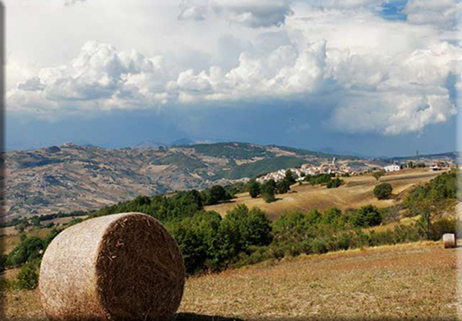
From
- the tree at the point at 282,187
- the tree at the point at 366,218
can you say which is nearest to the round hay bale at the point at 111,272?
the tree at the point at 366,218

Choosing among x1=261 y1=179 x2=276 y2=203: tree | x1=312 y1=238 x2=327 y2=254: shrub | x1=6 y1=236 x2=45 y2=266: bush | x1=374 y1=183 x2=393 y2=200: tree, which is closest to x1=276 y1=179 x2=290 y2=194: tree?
x1=261 y1=179 x2=276 y2=203: tree

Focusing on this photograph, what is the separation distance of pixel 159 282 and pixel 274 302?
4.15 m

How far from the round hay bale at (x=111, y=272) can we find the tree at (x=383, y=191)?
310ft

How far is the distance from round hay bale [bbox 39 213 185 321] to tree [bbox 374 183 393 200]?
94.4 metres

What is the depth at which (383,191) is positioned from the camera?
103 meters

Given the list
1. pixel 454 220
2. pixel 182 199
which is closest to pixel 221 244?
pixel 454 220

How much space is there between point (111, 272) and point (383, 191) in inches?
3824

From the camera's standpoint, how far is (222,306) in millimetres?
15414

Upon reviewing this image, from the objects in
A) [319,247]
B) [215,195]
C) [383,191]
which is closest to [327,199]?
[383,191]

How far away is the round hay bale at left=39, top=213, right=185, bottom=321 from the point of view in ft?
37.9

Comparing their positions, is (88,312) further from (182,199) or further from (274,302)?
(182,199)

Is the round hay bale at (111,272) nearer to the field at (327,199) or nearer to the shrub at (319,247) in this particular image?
the shrub at (319,247)

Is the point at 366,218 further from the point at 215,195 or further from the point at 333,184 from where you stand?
the point at 333,184

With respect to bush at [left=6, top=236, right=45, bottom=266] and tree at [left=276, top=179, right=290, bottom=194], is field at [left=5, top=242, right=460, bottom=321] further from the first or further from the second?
tree at [left=276, top=179, right=290, bottom=194]
